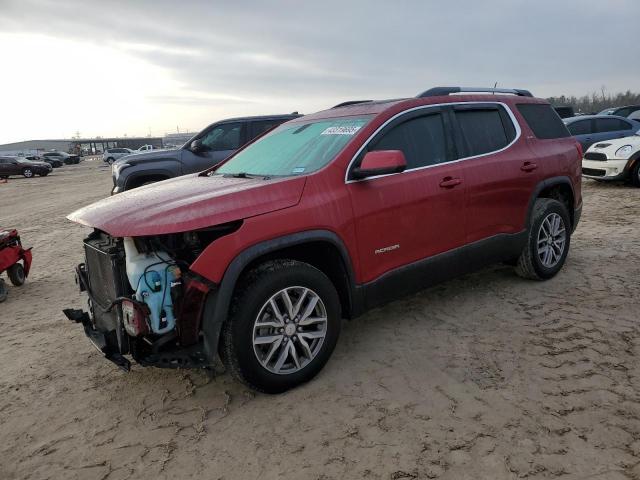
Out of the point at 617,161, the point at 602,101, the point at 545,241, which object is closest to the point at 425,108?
the point at 545,241

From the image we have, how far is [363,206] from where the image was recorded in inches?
131

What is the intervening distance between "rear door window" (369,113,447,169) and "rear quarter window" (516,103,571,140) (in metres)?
1.33

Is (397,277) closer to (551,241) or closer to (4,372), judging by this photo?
(551,241)

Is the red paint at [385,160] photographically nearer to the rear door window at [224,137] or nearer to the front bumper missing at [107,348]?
the front bumper missing at [107,348]

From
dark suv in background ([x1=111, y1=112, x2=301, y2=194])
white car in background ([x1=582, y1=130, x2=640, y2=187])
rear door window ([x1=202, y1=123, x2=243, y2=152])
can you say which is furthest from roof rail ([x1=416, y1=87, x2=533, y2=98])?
white car in background ([x1=582, y1=130, x2=640, y2=187])

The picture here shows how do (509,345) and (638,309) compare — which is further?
(638,309)

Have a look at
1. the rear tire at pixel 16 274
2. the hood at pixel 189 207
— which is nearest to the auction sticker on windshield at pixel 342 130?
the hood at pixel 189 207

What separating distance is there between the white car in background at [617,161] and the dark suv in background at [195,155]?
24.1 feet

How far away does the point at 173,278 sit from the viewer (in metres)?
2.89

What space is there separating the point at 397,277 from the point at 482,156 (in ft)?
4.72

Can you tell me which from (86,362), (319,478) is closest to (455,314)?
(319,478)

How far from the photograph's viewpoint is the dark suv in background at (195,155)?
8.84 meters

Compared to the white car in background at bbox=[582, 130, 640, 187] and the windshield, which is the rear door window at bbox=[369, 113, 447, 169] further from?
the white car in background at bbox=[582, 130, 640, 187]

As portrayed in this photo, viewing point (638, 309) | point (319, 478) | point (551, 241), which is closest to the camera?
point (319, 478)
